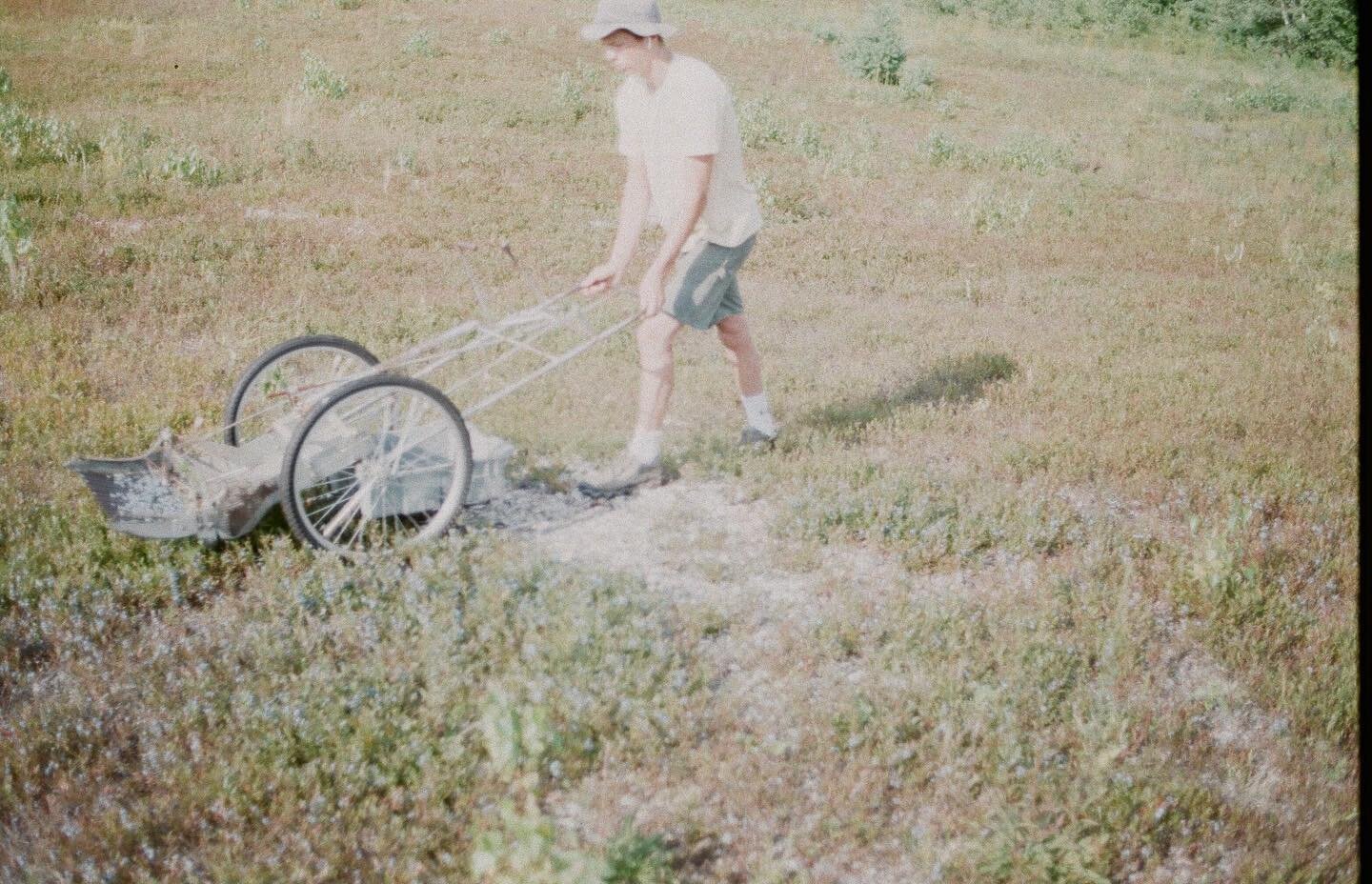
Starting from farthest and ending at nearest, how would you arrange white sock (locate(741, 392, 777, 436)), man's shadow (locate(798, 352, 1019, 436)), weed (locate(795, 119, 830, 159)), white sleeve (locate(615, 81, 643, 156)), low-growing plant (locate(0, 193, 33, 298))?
1. weed (locate(795, 119, 830, 159))
2. low-growing plant (locate(0, 193, 33, 298))
3. man's shadow (locate(798, 352, 1019, 436))
4. white sock (locate(741, 392, 777, 436))
5. white sleeve (locate(615, 81, 643, 156))

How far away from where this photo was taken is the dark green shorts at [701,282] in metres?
5.92

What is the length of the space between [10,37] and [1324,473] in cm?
1382

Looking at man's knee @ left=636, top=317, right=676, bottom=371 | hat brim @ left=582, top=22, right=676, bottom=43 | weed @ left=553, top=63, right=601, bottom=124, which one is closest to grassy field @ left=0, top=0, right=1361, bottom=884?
man's knee @ left=636, top=317, right=676, bottom=371

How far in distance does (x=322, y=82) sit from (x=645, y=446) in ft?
37.4

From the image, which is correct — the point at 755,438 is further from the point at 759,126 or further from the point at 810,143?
the point at 759,126

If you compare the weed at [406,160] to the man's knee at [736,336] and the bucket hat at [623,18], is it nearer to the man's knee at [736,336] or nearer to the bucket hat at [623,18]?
the man's knee at [736,336]

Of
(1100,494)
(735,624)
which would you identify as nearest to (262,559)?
(735,624)

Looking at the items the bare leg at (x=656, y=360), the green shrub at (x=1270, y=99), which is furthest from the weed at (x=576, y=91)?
the green shrub at (x=1270, y=99)

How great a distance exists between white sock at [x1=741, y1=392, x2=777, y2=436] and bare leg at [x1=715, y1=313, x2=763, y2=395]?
5cm

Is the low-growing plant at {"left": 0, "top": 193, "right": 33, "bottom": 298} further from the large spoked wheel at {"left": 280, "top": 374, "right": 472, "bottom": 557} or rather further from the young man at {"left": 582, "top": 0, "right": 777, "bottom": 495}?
the young man at {"left": 582, "top": 0, "right": 777, "bottom": 495}

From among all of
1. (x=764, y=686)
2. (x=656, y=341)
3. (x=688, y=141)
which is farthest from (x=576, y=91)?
(x=764, y=686)

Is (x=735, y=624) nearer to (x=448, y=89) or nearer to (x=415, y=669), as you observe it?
(x=415, y=669)

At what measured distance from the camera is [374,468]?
514cm

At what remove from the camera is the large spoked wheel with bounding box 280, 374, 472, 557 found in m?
4.82
